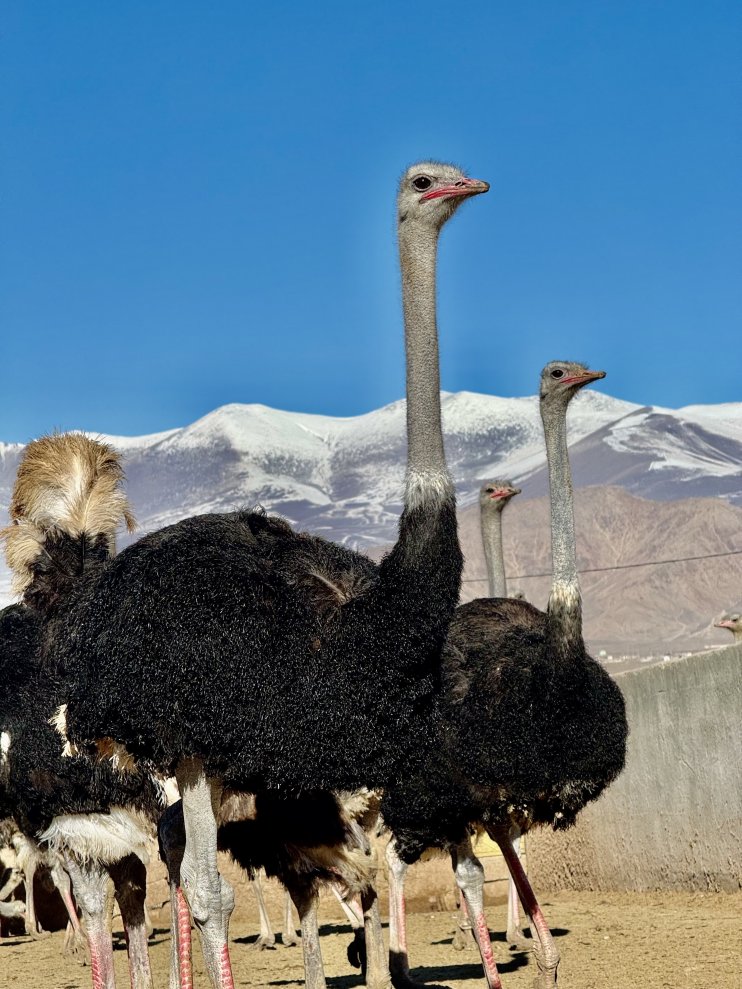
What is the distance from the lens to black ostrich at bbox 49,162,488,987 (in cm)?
585

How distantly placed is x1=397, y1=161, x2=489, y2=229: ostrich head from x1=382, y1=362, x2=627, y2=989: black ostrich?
2.07 meters

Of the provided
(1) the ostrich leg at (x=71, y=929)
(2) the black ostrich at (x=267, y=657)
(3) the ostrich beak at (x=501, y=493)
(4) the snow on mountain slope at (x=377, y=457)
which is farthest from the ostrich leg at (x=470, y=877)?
(4) the snow on mountain slope at (x=377, y=457)

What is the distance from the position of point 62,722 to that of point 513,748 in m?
2.03

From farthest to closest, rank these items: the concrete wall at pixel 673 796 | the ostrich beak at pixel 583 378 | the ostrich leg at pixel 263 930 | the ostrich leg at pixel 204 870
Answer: the ostrich leg at pixel 263 930 < the concrete wall at pixel 673 796 < the ostrich beak at pixel 583 378 < the ostrich leg at pixel 204 870

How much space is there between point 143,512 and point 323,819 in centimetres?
12798

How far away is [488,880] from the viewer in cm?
1188

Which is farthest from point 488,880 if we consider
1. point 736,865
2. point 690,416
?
point 690,416

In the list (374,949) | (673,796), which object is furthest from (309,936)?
(673,796)

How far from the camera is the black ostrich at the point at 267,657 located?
5.85m

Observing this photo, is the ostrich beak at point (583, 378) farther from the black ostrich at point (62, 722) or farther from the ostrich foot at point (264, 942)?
the ostrich foot at point (264, 942)

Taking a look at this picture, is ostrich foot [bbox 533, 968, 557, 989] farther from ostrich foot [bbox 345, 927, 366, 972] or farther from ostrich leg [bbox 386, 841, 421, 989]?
ostrich foot [bbox 345, 927, 366, 972]

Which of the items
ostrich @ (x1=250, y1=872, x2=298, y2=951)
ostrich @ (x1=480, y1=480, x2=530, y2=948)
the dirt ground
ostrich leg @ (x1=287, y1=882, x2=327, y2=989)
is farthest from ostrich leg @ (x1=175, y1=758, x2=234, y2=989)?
ostrich @ (x1=480, y1=480, x2=530, y2=948)

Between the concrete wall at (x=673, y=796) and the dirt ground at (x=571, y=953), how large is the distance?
19 centimetres

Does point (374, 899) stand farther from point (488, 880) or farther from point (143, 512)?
point (143, 512)
